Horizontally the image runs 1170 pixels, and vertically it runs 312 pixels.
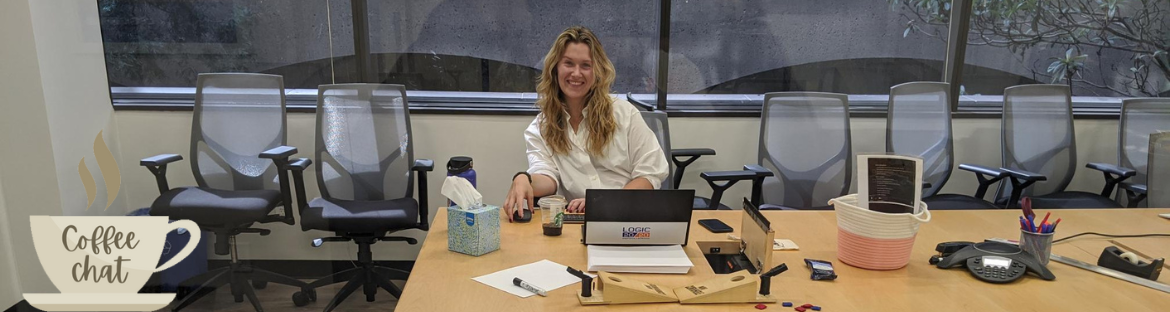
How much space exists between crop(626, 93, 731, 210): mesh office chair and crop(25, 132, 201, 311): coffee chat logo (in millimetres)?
2109

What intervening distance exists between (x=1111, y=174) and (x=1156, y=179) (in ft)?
1.41

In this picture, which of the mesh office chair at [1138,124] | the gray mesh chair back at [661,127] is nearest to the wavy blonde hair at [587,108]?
the gray mesh chair back at [661,127]

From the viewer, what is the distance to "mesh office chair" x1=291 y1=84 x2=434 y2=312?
2.72 meters

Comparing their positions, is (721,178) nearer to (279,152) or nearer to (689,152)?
(689,152)

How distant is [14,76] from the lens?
0.82 metres

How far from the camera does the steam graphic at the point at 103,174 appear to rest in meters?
0.84

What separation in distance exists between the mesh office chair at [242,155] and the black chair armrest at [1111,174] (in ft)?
12.4

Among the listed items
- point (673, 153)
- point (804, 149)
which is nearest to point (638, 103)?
point (673, 153)

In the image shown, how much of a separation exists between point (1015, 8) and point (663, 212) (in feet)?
9.97

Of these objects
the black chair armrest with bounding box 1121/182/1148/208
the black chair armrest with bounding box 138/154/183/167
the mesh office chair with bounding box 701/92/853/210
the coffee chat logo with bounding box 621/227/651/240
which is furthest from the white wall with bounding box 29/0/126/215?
the black chair armrest with bounding box 1121/182/1148/208

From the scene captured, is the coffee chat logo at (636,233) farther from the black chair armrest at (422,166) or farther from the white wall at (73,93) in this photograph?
the black chair armrest at (422,166)

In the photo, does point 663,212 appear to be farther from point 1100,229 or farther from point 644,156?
point 1100,229

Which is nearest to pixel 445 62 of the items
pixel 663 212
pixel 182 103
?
pixel 182 103

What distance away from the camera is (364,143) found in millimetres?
2881
